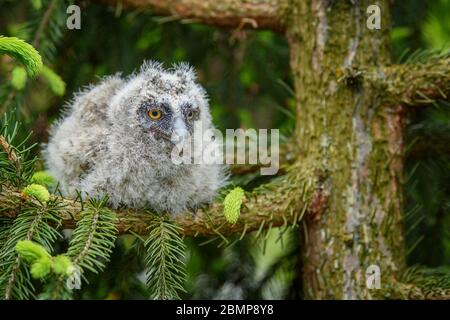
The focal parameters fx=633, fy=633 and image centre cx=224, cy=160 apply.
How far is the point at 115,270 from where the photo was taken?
3.31m

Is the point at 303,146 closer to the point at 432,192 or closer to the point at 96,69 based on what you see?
the point at 432,192

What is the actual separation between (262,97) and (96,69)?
1128mm

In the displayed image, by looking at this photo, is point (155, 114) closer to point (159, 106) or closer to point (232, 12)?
point (159, 106)

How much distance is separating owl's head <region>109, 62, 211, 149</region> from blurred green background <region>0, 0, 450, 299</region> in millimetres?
603

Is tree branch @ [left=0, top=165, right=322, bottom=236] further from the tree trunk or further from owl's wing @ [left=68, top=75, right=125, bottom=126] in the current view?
owl's wing @ [left=68, top=75, right=125, bottom=126]

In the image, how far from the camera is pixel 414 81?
2928 mm

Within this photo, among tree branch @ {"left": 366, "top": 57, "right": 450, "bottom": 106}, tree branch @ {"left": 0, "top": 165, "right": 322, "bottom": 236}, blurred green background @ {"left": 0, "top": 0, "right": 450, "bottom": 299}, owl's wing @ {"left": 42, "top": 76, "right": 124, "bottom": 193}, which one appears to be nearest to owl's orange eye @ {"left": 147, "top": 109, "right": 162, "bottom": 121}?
owl's wing @ {"left": 42, "top": 76, "right": 124, "bottom": 193}

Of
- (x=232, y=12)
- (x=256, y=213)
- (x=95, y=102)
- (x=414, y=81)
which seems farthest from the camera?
(x=232, y=12)

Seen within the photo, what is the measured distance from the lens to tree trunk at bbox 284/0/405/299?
2953 mm

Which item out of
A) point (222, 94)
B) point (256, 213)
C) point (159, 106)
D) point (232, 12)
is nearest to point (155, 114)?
point (159, 106)

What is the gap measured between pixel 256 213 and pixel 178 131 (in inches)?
19.9

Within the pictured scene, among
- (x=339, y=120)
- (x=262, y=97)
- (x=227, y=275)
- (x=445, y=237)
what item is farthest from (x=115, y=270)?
Answer: (x=445, y=237)

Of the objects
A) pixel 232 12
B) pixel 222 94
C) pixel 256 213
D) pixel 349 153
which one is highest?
pixel 232 12

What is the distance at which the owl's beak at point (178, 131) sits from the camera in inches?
111
